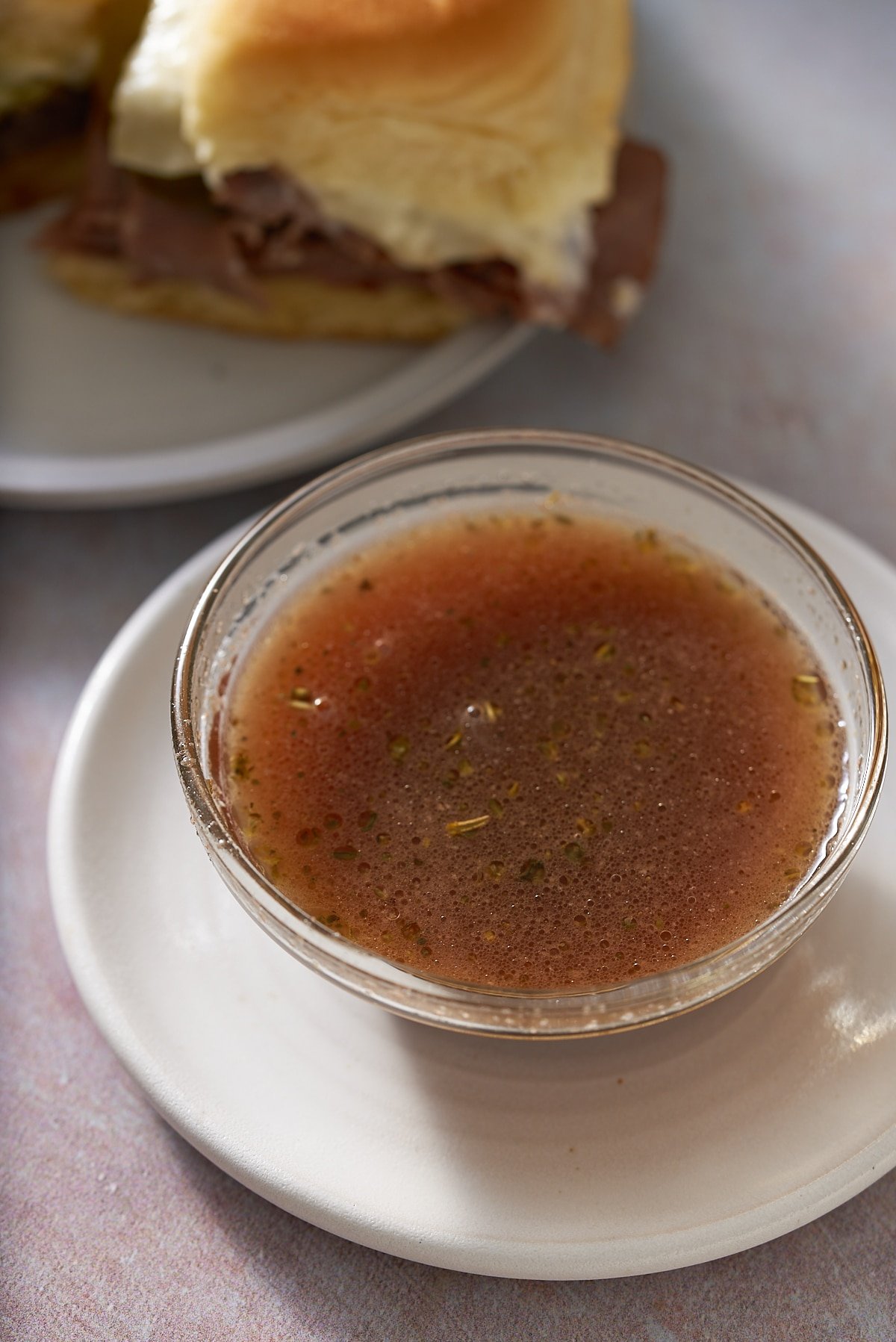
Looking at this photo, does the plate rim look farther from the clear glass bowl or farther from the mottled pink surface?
the clear glass bowl

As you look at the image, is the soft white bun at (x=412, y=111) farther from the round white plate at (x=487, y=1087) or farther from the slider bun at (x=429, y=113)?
the round white plate at (x=487, y=1087)

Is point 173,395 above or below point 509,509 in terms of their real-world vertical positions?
below

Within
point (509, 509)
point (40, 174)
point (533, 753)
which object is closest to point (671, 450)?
point (509, 509)

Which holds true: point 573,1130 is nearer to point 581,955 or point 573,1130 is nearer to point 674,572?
point 581,955

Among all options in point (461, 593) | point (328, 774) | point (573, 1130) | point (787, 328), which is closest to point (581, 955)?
point (573, 1130)

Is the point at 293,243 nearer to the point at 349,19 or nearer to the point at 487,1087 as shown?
the point at 349,19
